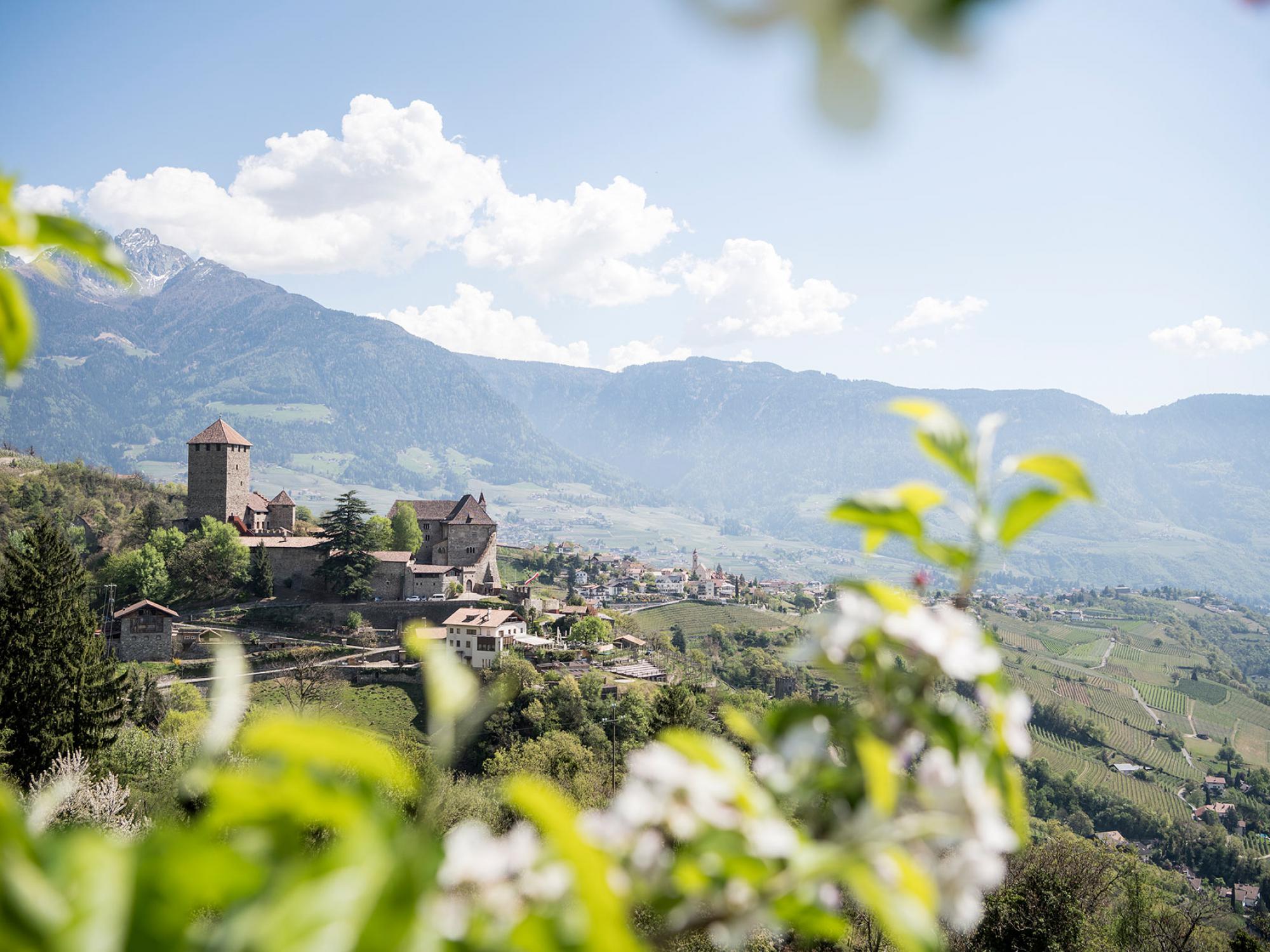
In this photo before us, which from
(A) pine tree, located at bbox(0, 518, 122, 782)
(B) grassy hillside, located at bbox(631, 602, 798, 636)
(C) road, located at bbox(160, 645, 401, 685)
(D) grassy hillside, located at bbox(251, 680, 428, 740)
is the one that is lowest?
(B) grassy hillside, located at bbox(631, 602, 798, 636)

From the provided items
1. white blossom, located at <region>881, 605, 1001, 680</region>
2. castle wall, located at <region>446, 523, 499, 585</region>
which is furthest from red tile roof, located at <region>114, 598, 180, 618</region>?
white blossom, located at <region>881, 605, 1001, 680</region>

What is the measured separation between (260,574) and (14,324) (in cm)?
4436

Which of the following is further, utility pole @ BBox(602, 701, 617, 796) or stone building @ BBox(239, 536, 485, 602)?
stone building @ BBox(239, 536, 485, 602)

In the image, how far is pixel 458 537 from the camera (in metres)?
47.4

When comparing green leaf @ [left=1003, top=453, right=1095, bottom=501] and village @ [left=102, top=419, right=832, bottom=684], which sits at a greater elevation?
green leaf @ [left=1003, top=453, right=1095, bottom=501]

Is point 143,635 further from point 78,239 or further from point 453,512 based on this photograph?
point 78,239

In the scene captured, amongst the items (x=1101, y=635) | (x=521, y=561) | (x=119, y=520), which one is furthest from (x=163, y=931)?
(x=1101, y=635)

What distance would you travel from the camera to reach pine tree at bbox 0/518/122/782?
1875 centimetres

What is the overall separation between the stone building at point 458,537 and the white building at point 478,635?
941 centimetres

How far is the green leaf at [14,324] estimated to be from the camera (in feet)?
2.41

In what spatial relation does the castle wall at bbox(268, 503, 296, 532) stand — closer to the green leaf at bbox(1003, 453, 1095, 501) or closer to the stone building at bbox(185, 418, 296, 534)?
the stone building at bbox(185, 418, 296, 534)

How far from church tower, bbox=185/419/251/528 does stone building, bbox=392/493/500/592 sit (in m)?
9.31

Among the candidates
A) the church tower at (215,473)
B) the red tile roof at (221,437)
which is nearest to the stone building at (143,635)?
the church tower at (215,473)

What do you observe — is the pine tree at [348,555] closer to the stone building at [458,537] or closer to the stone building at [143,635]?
the stone building at [458,537]
